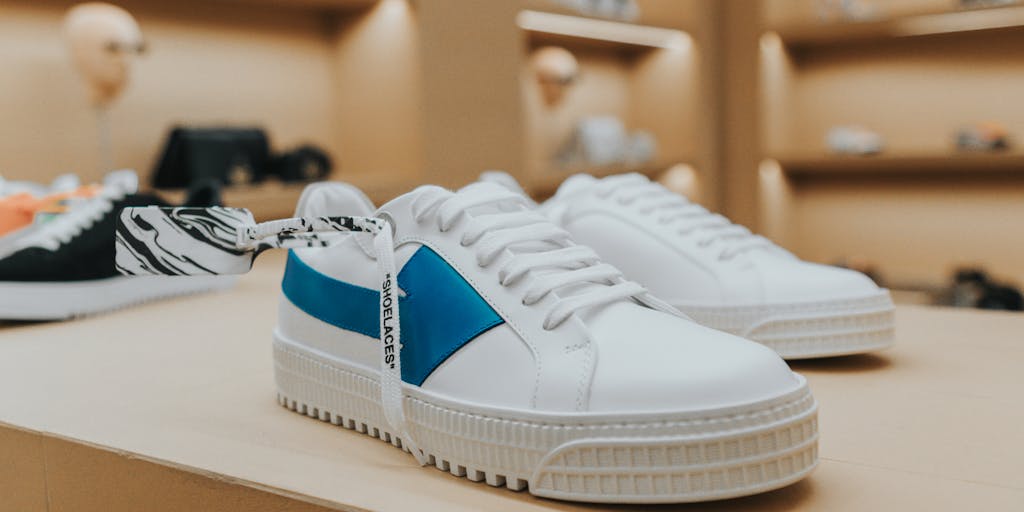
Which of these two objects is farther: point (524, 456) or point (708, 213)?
point (708, 213)

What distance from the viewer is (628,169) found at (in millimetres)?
3357

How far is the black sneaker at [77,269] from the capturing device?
40.5 inches

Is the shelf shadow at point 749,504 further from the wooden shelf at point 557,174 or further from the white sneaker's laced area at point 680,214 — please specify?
the wooden shelf at point 557,174

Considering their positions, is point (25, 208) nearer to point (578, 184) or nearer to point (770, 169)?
point (578, 184)

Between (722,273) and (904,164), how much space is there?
3.02 metres

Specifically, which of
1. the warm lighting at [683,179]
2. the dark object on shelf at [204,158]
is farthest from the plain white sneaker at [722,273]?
the warm lighting at [683,179]

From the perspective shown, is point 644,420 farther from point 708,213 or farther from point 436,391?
point 708,213

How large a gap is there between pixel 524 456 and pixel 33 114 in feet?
6.24

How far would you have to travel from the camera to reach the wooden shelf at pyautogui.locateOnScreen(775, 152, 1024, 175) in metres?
3.18

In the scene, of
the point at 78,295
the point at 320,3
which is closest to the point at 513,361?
the point at 78,295

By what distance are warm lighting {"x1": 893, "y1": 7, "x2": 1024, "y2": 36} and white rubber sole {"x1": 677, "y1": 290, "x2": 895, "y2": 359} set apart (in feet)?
9.43

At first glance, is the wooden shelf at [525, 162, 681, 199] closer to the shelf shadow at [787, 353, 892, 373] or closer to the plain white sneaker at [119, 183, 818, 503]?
the shelf shadow at [787, 353, 892, 373]

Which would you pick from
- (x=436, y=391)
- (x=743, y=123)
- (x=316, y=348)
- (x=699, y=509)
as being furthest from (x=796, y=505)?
(x=743, y=123)

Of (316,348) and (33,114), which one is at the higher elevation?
(33,114)
